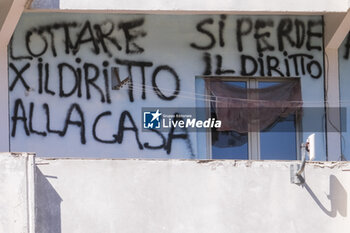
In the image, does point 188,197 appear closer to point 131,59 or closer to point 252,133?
point 252,133

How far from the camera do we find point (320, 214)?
19.4m

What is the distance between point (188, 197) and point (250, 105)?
10.2 feet

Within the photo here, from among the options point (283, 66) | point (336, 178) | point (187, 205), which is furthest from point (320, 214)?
point (283, 66)

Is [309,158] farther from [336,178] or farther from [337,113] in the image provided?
[337,113]

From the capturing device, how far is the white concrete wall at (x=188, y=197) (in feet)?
62.0

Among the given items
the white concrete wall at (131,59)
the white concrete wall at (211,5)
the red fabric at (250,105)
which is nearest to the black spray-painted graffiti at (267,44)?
the white concrete wall at (131,59)

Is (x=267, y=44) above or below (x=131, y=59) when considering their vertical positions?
above

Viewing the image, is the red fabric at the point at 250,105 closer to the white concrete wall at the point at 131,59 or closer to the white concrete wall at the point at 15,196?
the white concrete wall at the point at 131,59

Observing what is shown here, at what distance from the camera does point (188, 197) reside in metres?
19.2

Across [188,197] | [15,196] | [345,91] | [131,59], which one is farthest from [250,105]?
[15,196]

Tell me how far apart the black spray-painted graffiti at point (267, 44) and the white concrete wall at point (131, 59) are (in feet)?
0.05

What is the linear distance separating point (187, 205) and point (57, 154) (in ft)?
9.71

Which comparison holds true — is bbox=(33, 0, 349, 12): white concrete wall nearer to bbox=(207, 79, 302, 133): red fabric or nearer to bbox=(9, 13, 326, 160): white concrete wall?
bbox=(9, 13, 326, 160): white concrete wall

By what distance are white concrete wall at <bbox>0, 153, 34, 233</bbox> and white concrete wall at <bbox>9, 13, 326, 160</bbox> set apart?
2.85m
